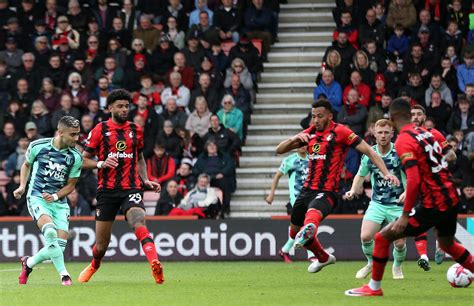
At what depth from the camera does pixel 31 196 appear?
1516cm

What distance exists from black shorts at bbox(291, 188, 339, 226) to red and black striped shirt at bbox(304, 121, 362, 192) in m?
0.08

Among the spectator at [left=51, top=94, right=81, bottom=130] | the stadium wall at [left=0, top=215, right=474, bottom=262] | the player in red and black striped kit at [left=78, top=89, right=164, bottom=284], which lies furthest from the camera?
the spectator at [left=51, top=94, right=81, bottom=130]

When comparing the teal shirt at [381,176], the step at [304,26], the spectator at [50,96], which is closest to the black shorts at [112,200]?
the teal shirt at [381,176]

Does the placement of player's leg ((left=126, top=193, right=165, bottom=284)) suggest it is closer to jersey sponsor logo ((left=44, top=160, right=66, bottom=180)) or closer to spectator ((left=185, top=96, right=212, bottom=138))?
jersey sponsor logo ((left=44, top=160, right=66, bottom=180))

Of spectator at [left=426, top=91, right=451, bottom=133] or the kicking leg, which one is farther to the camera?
spectator at [left=426, top=91, right=451, bottom=133]

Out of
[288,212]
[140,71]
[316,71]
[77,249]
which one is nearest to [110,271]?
[77,249]

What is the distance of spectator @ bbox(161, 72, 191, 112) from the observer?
2484 cm

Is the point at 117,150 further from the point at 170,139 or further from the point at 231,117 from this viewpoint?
the point at 231,117

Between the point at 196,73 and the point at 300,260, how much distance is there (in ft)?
18.6

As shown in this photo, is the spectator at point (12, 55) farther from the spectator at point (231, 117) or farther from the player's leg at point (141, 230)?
the player's leg at point (141, 230)

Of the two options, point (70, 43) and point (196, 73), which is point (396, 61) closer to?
point (196, 73)

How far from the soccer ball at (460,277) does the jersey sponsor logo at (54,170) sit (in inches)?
203

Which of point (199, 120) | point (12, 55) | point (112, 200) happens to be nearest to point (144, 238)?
point (112, 200)

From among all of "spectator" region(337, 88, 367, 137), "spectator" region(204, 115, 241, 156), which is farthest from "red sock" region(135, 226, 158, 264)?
"spectator" region(337, 88, 367, 137)
